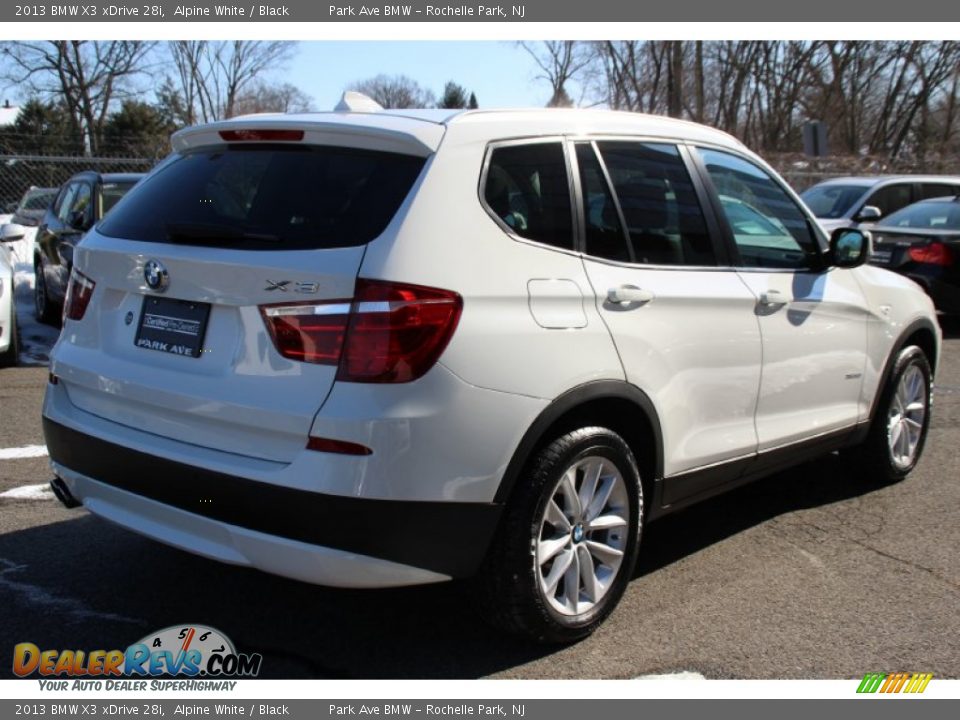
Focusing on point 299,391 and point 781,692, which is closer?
point 299,391

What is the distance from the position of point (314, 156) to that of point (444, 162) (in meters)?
0.46

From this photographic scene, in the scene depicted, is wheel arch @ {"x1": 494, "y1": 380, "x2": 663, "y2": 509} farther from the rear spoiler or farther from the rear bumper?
the rear spoiler

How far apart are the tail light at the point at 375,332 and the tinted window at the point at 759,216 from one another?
1.90 meters

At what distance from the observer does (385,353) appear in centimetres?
290

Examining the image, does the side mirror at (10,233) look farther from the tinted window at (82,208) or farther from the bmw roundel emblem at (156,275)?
the bmw roundel emblem at (156,275)

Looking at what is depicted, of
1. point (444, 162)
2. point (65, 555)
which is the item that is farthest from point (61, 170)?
point (444, 162)

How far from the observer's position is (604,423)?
143 inches

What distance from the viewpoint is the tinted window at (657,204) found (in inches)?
151

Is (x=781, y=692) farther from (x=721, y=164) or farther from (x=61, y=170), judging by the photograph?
(x=61, y=170)

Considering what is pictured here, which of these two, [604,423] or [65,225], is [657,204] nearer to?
[604,423]

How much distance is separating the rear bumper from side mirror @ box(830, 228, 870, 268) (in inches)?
102

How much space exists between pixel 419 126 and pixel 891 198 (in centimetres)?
1207

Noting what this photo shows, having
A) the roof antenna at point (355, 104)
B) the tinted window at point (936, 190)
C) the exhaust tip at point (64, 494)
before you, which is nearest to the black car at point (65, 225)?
the roof antenna at point (355, 104)

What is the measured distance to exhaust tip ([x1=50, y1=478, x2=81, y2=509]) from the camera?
3.62 meters
